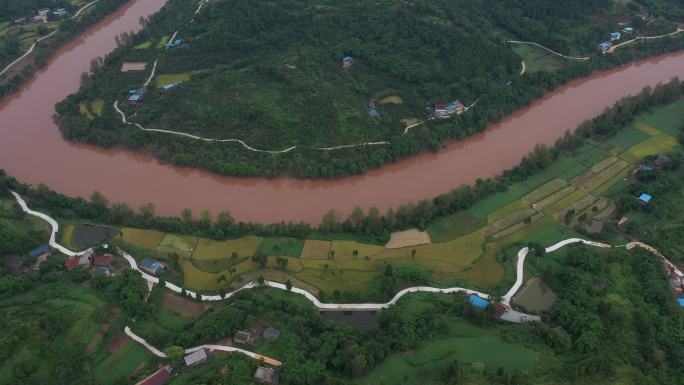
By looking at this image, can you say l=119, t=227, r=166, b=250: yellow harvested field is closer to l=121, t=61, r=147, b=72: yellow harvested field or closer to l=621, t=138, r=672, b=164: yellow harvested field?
l=121, t=61, r=147, b=72: yellow harvested field

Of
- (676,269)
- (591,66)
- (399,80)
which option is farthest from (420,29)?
(676,269)

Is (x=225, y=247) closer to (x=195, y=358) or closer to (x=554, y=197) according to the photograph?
(x=195, y=358)

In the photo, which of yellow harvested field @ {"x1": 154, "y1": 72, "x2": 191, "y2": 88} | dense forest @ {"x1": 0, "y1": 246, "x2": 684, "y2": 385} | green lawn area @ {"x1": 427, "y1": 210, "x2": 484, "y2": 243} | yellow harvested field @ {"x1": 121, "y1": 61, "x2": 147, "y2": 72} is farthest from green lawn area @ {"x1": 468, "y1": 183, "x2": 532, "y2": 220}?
yellow harvested field @ {"x1": 121, "y1": 61, "x2": 147, "y2": 72}

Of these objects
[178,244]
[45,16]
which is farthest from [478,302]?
[45,16]

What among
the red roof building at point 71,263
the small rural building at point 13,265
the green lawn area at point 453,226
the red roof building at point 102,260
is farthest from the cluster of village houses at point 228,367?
the green lawn area at point 453,226

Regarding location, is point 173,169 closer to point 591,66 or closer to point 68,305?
point 68,305

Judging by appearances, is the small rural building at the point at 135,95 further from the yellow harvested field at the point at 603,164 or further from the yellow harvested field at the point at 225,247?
the yellow harvested field at the point at 603,164
